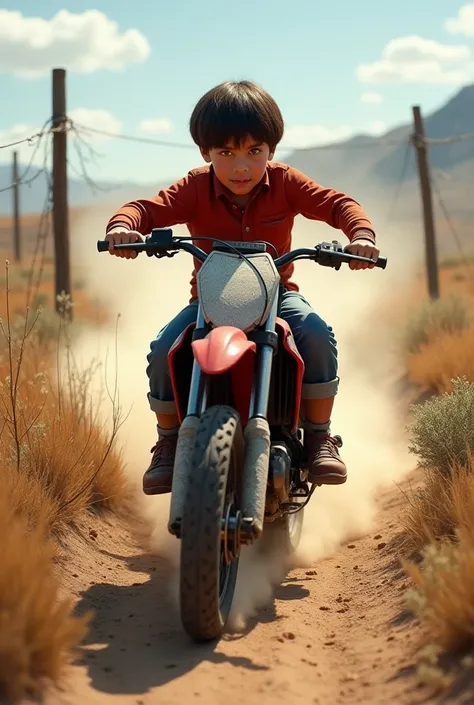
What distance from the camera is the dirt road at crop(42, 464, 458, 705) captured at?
315cm

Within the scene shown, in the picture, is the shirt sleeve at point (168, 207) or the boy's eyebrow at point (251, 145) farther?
the shirt sleeve at point (168, 207)

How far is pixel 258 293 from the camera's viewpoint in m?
3.84

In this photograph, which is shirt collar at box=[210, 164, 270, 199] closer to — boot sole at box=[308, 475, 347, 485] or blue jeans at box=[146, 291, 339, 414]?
blue jeans at box=[146, 291, 339, 414]

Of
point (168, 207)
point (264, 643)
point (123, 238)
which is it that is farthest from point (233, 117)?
point (264, 643)

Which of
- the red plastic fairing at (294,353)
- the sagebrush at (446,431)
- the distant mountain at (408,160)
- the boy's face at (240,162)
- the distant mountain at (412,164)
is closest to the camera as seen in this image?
the red plastic fairing at (294,353)

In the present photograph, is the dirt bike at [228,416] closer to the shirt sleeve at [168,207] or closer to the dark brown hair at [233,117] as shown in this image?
the shirt sleeve at [168,207]

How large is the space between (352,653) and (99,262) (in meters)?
16.7

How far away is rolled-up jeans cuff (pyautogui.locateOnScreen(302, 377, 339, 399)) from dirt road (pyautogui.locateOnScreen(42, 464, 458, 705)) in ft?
2.96

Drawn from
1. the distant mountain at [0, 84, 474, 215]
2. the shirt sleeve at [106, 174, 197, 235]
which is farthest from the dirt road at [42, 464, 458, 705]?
the distant mountain at [0, 84, 474, 215]

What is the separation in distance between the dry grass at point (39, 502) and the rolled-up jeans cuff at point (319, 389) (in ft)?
3.73

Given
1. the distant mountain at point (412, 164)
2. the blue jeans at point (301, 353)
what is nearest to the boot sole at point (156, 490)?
the blue jeans at point (301, 353)

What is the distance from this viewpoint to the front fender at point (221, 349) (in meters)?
3.49

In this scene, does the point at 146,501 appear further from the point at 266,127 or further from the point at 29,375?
the point at 266,127

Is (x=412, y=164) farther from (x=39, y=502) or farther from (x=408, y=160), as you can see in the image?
(x=39, y=502)
